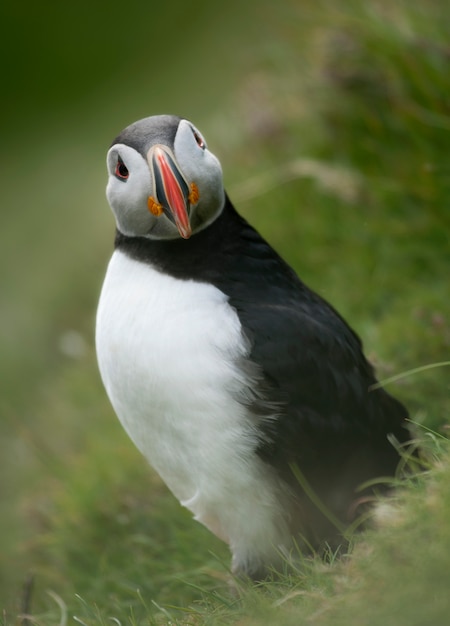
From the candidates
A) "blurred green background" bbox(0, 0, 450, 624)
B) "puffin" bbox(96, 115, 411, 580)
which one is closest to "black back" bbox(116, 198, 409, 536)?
"puffin" bbox(96, 115, 411, 580)

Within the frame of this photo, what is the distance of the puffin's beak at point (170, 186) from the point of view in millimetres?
3621

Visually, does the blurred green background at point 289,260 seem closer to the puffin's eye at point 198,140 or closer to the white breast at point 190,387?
the white breast at point 190,387

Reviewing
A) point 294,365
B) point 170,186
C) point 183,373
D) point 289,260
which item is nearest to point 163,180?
point 170,186

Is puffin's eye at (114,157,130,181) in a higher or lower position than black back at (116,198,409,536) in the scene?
higher

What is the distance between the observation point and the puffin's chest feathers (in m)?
3.68

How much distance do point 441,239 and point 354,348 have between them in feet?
5.44

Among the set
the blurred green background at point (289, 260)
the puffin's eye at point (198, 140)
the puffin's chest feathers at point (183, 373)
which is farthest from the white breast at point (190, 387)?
the blurred green background at point (289, 260)

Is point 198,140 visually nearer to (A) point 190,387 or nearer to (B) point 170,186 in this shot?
(B) point 170,186

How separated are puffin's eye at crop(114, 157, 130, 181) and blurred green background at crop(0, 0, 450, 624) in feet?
4.97

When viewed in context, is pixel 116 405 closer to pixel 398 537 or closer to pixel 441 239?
pixel 398 537

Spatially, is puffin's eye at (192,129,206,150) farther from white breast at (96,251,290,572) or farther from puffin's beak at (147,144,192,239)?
white breast at (96,251,290,572)

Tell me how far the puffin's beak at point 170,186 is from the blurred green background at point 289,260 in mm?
1412

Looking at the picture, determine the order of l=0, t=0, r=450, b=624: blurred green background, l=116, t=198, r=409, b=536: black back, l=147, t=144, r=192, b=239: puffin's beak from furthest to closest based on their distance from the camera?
1. l=0, t=0, r=450, b=624: blurred green background
2. l=116, t=198, r=409, b=536: black back
3. l=147, t=144, r=192, b=239: puffin's beak

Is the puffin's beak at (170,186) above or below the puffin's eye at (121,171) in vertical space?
below
